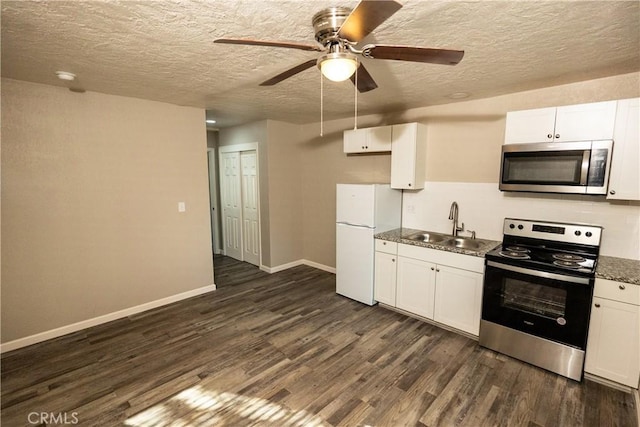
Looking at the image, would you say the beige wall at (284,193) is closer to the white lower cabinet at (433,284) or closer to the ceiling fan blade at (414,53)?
the white lower cabinet at (433,284)

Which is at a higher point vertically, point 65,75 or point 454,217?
point 65,75

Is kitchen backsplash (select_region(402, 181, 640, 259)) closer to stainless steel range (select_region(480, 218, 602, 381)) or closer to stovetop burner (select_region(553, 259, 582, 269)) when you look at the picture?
stainless steel range (select_region(480, 218, 602, 381))

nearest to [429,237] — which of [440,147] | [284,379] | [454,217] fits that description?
[454,217]

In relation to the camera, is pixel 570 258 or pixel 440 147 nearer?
pixel 570 258

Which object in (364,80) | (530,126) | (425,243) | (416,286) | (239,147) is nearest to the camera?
(364,80)

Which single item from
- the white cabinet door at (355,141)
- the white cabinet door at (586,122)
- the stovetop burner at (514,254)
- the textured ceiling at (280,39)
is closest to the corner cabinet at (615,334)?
the stovetop burner at (514,254)

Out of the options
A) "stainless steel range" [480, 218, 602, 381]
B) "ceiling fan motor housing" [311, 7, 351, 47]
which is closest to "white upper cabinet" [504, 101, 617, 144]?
"stainless steel range" [480, 218, 602, 381]

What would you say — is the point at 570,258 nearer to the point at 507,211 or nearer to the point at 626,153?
the point at 507,211

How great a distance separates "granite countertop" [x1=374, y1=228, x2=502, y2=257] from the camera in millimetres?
2871

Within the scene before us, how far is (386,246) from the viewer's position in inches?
138

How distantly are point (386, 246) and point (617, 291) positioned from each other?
1943mm

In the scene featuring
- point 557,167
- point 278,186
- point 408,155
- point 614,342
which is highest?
point 408,155

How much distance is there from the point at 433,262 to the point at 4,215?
4100 millimetres

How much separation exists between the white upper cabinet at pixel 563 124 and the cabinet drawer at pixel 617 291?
1123mm
